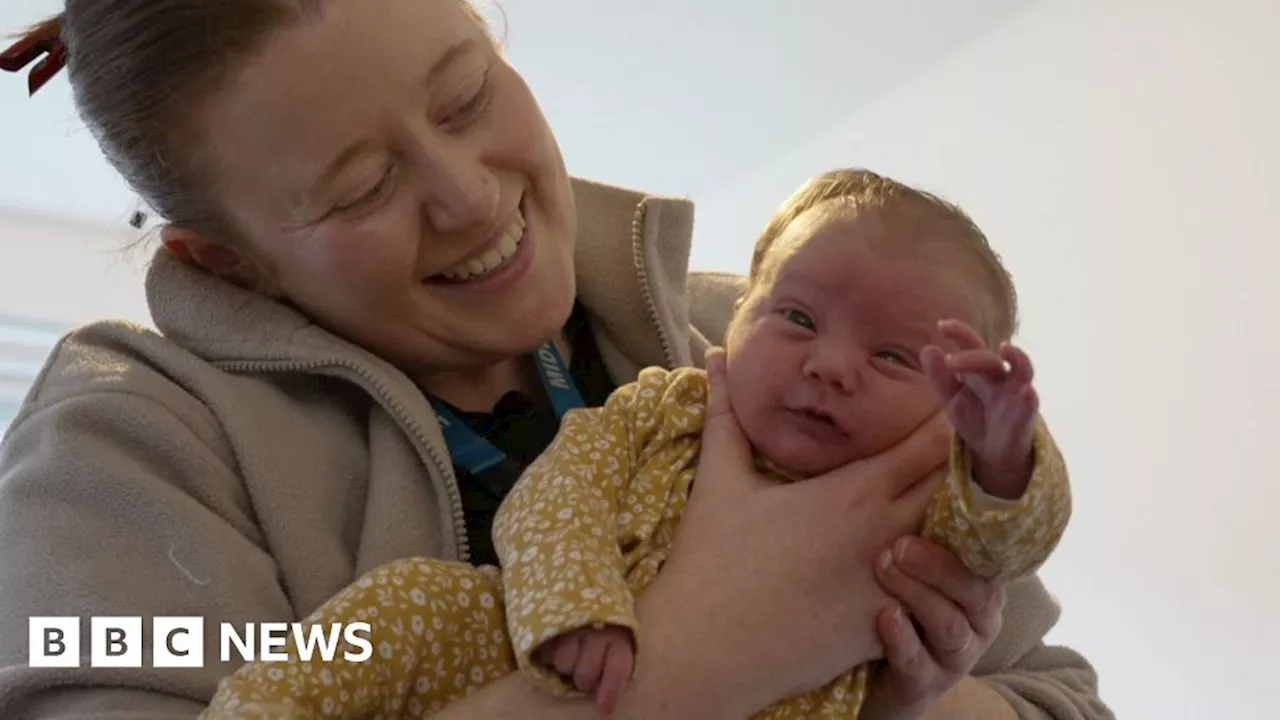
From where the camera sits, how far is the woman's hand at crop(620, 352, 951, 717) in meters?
0.79

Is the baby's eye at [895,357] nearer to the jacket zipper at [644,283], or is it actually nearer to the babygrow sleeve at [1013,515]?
the babygrow sleeve at [1013,515]

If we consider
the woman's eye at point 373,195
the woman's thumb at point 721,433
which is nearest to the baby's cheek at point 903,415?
the woman's thumb at point 721,433

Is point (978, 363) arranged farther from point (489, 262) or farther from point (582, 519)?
point (489, 262)

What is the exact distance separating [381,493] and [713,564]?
293 millimetres

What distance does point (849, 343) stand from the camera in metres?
0.87

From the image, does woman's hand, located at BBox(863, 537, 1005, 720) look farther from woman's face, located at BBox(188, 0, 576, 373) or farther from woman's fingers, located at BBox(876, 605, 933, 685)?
woman's face, located at BBox(188, 0, 576, 373)

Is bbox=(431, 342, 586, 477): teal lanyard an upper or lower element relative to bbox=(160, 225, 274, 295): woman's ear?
lower

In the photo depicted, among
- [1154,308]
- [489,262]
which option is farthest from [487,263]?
[1154,308]

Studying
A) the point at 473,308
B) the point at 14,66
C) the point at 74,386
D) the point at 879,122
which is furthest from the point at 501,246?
the point at 879,122

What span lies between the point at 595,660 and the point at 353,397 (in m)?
0.42

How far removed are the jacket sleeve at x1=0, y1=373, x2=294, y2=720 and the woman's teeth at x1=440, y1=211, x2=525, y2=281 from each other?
0.83 feet

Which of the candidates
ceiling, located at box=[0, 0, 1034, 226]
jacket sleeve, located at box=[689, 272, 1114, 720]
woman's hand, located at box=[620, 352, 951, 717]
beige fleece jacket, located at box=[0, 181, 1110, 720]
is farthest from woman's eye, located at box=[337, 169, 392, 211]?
ceiling, located at box=[0, 0, 1034, 226]

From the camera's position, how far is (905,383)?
86 centimetres

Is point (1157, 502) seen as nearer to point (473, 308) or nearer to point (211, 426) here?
point (473, 308)
